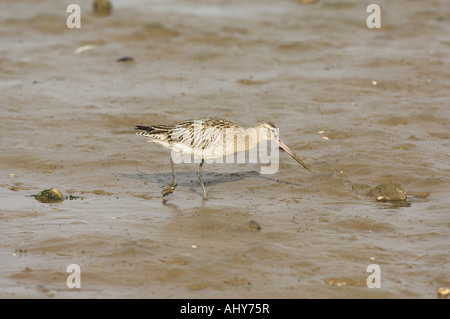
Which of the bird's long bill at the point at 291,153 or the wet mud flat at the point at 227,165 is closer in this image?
the wet mud flat at the point at 227,165

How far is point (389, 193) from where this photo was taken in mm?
8609

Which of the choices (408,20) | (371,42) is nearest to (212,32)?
(371,42)

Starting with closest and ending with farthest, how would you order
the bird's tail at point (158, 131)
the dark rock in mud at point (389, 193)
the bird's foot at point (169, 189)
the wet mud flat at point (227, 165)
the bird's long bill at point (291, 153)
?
1. the wet mud flat at point (227, 165)
2. the dark rock in mud at point (389, 193)
3. the bird's foot at point (169, 189)
4. the bird's tail at point (158, 131)
5. the bird's long bill at point (291, 153)

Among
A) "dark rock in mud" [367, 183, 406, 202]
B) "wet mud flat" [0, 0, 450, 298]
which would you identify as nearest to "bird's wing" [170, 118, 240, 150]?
"wet mud flat" [0, 0, 450, 298]

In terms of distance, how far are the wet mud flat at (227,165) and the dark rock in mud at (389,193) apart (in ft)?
0.19

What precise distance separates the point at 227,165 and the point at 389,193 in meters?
2.54

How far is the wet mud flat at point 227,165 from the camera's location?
6.86 meters

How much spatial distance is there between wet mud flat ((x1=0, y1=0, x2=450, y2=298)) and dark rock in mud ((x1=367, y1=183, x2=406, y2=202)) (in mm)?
57

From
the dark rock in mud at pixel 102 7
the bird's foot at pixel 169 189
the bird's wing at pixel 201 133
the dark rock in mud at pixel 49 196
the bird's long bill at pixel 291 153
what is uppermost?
the dark rock in mud at pixel 102 7

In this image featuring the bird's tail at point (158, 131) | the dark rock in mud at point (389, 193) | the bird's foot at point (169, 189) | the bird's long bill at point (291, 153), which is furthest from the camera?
the bird's long bill at point (291, 153)

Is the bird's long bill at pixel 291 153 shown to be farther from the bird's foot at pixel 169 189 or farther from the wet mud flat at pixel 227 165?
the bird's foot at pixel 169 189

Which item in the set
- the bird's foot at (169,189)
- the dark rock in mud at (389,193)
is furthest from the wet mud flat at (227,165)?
the bird's foot at (169,189)

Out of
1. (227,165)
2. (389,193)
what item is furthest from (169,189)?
(389,193)

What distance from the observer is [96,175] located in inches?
374
